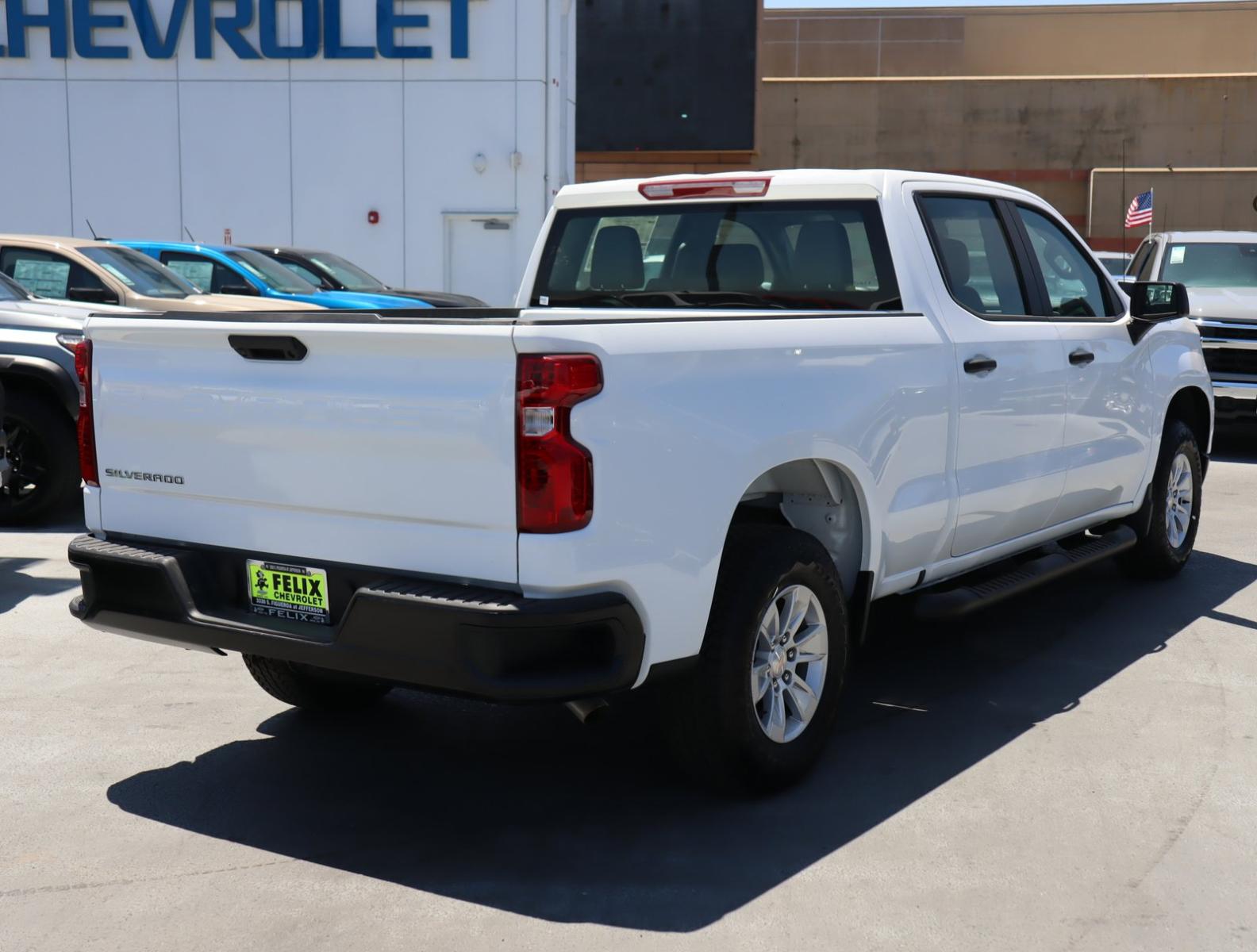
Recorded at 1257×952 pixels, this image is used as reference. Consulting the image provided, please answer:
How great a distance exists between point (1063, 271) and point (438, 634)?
3965mm

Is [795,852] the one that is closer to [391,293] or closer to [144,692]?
[144,692]

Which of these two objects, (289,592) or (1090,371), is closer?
(289,592)

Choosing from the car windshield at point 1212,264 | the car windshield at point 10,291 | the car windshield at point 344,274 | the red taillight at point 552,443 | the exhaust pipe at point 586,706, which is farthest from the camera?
the car windshield at point 344,274

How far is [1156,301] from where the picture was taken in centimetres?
683

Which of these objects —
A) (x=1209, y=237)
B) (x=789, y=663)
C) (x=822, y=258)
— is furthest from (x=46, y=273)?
(x=1209, y=237)

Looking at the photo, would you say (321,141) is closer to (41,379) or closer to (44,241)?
(44,241)

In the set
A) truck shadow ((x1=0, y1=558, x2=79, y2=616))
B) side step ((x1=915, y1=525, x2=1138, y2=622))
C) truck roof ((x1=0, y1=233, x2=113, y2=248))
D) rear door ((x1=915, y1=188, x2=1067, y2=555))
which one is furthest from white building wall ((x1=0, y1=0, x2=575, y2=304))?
rear door ((x1=915, y1=188, x2=1067, y2=555))

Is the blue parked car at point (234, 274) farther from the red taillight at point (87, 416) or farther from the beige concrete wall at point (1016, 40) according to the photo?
the beige concrete wall at point (1016, 40)

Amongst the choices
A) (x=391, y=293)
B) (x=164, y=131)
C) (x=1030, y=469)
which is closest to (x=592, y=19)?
(x=164, y=131)

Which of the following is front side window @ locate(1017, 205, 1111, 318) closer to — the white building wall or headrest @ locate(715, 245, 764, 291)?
headrest @ locate(715, 245, 764, 291)

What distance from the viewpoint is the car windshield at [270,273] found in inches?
557

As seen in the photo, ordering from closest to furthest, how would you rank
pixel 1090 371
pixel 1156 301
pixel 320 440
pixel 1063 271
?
1. pixel 320 440
2. pixel 1090 371
3. pixel 1063 271
4. pixel 1156 301

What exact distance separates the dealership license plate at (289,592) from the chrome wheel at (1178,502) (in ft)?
16.2

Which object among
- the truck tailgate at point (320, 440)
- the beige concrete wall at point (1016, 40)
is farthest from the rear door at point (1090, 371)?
the beige concrete wall at point (1016, 40)
